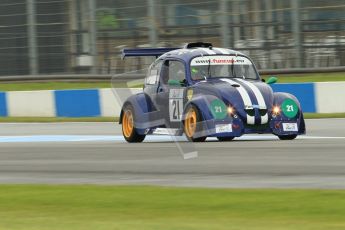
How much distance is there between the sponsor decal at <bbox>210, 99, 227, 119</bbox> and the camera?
12969mm

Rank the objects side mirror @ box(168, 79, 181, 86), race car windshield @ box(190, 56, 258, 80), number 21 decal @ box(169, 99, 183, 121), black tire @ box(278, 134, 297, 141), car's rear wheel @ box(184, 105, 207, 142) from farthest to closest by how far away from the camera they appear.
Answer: race car windshield @ box(190, 56, 258, 80), side mirror @ box(168, 79, 181, 86), number 21 decal @ box(169, 99, 183, 121), black tire @ box(278, 134, 297, 141), car's rear wheel @ box(184, 105, 207, 142)

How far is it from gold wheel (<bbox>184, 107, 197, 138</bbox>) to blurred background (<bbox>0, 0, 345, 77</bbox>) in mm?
6893

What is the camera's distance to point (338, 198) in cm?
775

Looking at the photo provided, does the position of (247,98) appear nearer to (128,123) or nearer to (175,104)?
(175,104)

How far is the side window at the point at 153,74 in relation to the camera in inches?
568

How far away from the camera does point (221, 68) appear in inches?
556

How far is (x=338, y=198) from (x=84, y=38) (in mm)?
15178

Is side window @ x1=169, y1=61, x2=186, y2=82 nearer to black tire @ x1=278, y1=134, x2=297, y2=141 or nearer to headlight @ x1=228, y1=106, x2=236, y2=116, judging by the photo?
headlight @ x1=228, y1=106, x2=236, y2=116

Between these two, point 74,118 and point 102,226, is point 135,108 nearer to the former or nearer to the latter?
point 74,118

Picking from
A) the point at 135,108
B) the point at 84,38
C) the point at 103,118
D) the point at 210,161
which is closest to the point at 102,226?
the point at 210,161

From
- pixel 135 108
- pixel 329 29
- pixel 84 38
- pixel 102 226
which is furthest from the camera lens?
pixel 84 38

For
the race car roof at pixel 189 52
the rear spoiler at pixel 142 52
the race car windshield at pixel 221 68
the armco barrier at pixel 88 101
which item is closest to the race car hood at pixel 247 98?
the race car windshield at pixel 221 68

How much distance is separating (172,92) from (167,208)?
633 cm

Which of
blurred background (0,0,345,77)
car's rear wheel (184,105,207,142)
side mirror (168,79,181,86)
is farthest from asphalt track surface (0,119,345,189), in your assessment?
blurred background (0,0,345,77)
